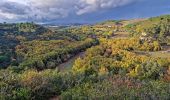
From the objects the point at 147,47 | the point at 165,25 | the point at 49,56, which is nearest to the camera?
the point at 49,56

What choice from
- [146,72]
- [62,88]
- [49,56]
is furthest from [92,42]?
[62,88]

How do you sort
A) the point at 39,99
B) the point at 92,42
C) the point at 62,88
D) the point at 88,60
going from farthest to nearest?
the point at 92,42 < the point at 88,60 < the point at 62,88 < the point at 39,99

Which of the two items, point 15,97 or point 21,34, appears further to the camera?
point 21,34

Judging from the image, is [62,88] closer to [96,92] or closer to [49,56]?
[96,92]

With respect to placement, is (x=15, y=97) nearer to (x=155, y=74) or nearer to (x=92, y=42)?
(x=155, y=74)

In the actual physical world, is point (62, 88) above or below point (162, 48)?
above

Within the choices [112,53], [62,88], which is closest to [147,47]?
[112,53]
